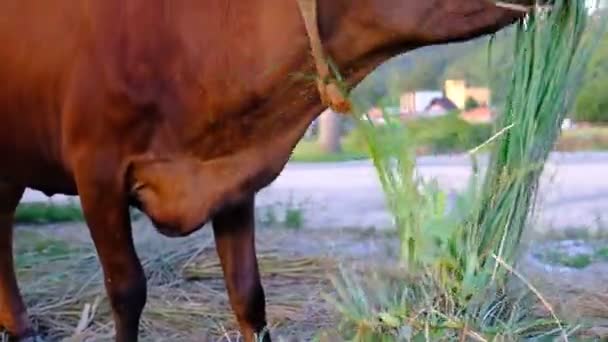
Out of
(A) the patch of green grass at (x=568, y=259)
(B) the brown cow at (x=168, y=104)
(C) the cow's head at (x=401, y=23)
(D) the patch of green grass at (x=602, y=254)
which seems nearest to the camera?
(C) the cow's head at (x=401, y=23)

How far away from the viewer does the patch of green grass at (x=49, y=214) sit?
16.4ft

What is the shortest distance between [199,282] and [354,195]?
75.7 inches

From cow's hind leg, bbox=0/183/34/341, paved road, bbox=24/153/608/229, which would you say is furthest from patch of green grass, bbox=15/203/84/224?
cow's hind leg, bbox=0/183/34/341

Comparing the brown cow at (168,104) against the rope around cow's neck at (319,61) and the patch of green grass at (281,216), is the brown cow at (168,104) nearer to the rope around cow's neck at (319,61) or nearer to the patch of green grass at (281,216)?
the rope around cow's neck at (319,61)

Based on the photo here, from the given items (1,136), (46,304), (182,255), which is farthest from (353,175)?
(1,136)

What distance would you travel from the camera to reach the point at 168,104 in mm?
2322

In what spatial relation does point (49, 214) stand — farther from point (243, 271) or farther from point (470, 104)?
Result: point (470, 104)

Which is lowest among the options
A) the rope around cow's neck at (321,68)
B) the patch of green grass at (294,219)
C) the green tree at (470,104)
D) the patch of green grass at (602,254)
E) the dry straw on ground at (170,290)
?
the patch of green grass at (602,254)

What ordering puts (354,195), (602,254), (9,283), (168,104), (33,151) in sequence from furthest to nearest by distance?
(354,195) < (602,254) < (9,283) < (33,151) < (168,104)

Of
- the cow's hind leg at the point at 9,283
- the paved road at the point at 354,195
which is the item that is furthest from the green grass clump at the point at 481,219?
the paved road at the point at 354,195

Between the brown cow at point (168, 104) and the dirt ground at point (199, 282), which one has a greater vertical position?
the brown cow at point (168, 104)

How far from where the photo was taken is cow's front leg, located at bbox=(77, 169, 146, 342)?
2.42 meters

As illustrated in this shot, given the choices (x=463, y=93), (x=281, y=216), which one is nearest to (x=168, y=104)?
(x=463, y=93)

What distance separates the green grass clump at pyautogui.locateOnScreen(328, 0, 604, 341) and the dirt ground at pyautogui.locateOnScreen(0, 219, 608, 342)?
35.6 inches
